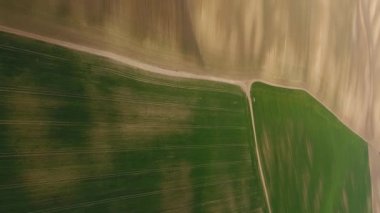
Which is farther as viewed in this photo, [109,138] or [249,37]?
[249,37]

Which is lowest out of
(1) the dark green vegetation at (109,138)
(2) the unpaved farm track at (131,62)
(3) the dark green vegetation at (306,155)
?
(3) the dark green vegetation at (306,155)

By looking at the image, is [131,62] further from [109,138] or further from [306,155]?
[306,155]

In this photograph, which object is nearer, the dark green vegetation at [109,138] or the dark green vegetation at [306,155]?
the dark green vegetation at [109,138]

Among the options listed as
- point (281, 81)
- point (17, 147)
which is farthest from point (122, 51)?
point (281, 81)

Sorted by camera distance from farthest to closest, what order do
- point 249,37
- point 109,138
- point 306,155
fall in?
1. point 306,155
2. point 249,37
3. point 109,138

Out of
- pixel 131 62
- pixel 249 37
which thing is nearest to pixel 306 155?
pixel 249 37

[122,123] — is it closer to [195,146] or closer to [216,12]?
[195,146]
